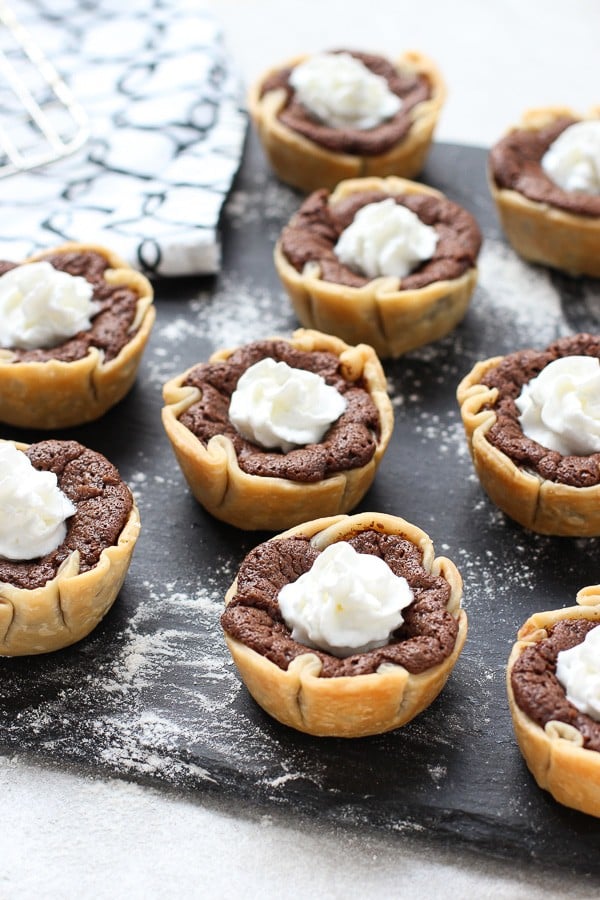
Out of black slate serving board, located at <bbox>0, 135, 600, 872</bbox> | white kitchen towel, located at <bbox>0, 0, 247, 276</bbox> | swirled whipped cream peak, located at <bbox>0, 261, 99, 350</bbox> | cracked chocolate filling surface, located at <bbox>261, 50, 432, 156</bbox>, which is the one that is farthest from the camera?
cracked chocolate filling surface, located at <bbox>261, 50, 432, 156</bbox>

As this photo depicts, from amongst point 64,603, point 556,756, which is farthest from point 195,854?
point 556,756

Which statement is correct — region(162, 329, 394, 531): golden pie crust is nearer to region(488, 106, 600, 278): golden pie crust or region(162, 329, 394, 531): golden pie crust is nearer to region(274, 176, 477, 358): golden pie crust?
region(274, 176, 477, 358): golden pie crust

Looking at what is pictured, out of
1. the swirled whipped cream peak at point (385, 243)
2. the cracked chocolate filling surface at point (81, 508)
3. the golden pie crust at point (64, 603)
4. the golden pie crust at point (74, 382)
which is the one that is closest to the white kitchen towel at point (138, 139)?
the golden pie crust at point (74, 382)

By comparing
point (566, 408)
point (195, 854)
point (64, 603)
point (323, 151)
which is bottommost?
point (195, 854)

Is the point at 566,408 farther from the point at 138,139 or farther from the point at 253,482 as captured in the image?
the point at 138,139

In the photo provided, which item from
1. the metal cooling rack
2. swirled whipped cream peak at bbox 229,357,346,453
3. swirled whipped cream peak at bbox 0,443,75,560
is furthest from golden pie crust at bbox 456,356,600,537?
the metal cooling rack

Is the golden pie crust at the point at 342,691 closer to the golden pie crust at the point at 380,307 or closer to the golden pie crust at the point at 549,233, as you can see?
the golden pie crust at the point at 380,307

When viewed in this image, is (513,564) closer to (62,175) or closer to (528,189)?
(528,189)
